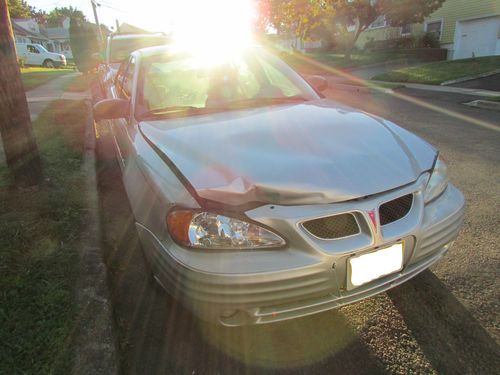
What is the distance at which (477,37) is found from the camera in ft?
63.7

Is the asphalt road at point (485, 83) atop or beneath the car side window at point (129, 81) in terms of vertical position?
beneath

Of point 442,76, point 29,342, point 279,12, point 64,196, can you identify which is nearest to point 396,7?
point 279,12

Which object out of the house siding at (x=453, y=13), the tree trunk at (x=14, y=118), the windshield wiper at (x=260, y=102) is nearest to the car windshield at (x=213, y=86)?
the windshield wiper at (x=260, y=102)

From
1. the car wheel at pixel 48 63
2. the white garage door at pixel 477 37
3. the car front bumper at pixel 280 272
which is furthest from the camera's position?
the car wheel at pixel 48 63

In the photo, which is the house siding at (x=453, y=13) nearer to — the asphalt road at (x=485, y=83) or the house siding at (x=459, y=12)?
the house siding at (x=459, y=12)

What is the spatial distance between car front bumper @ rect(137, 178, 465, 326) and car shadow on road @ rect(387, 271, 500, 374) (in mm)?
520

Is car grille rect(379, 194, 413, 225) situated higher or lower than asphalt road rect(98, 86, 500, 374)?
higher

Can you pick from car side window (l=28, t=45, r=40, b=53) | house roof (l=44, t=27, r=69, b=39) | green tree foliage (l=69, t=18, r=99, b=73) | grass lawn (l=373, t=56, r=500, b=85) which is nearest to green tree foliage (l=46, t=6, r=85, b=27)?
house roof (l=44, t=27, r=69, b=39)

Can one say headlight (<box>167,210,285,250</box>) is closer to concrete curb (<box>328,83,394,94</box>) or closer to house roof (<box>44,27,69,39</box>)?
concrete curb (<box>328,83,394,94</box>)

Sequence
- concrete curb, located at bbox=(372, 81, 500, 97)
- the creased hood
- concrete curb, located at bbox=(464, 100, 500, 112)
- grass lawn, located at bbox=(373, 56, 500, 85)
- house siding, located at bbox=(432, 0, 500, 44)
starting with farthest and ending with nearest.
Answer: house siding, located at bbox=(432, 0, 500, 44)
grass lawn, located at bbox=(373, 56, 500, 85)
concrete curb, located at bbox=(372, 81, 500, 97)
concrete curb, located at bbox=(464, 100, 500, 112)
the creased hood

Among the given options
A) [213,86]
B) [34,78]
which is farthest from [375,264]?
[34,78]

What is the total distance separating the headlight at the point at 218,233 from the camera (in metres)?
1.64

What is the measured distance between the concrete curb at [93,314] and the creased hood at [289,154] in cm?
94

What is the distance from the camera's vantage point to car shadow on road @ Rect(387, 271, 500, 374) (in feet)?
6.01
